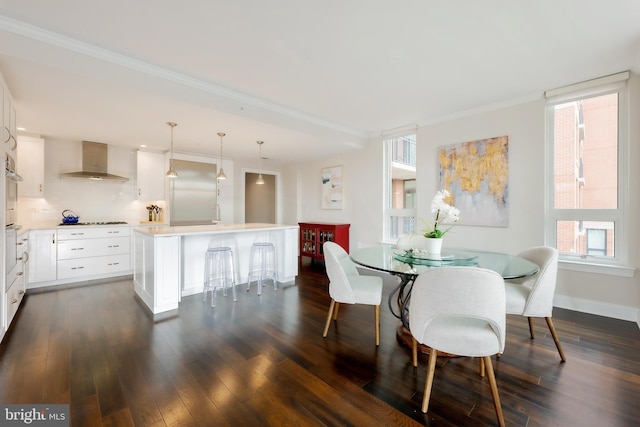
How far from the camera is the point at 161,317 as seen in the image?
285 centimetres

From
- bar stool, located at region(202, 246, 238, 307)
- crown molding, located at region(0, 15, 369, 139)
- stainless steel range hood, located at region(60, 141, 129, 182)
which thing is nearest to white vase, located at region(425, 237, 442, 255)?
bar stool, located at region(202, 246, 238, 307)

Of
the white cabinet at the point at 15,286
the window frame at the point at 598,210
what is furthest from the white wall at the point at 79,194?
the window frame at the point at 598,210

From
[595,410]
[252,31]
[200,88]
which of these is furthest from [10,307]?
[595,410]

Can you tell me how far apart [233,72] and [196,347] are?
2647 millimetres

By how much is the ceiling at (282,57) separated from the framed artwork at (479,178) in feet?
1.86

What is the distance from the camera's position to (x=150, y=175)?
5.09 m

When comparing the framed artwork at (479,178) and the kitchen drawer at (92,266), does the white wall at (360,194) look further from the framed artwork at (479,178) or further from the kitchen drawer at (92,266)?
the kitchen drawer at (92,266)

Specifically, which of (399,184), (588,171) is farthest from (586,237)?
(399,184)

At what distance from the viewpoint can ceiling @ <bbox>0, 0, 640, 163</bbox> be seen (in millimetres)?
1952

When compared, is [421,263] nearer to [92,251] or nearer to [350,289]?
[350,289]

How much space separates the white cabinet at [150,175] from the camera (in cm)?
500

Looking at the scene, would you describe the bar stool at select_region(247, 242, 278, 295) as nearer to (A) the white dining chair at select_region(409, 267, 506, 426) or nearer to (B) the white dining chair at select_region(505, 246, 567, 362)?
(A) the white dining chair at select_region(409, 267, 506, 426)

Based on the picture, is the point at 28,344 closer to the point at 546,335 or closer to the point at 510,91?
the point at 546,335

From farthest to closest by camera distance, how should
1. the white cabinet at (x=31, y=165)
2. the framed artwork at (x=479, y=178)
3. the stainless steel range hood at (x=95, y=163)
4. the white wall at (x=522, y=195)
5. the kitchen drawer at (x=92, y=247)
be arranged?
the stainless steel range hood at (x=95, y=163)
the kitchen drawer at (x=92, y=247)
the white cabinet at (x=31, y=165)
the framed artwork at (x=479, y=178)
the white wall at (x=522, y=195)
